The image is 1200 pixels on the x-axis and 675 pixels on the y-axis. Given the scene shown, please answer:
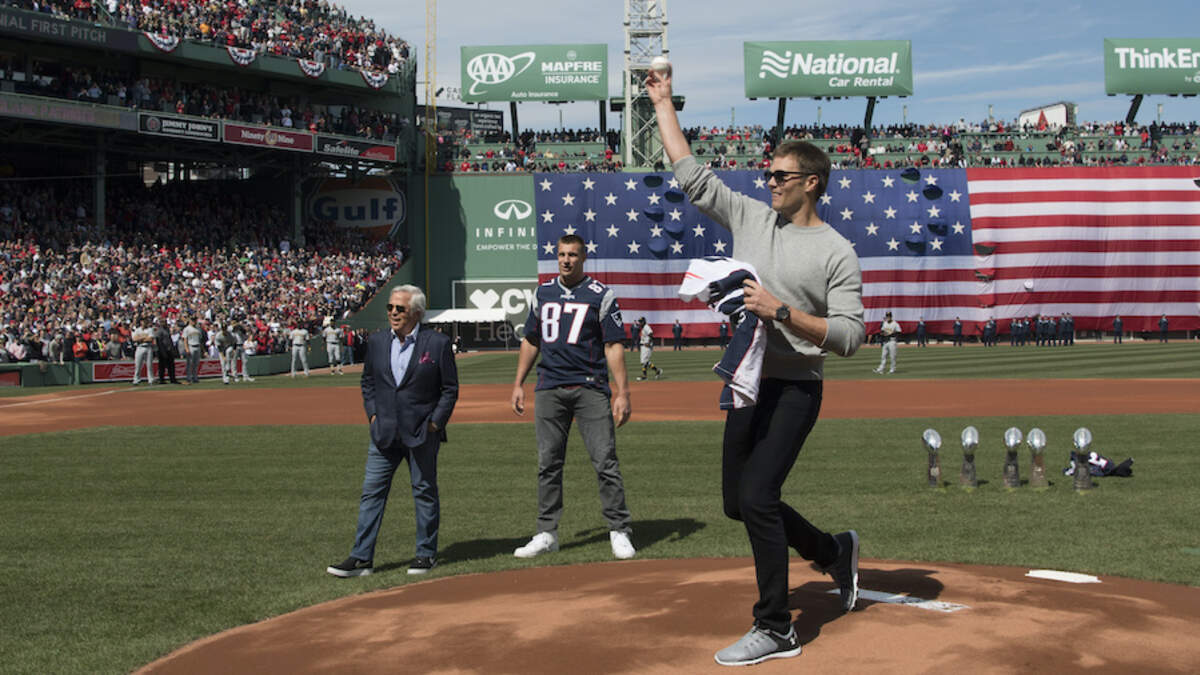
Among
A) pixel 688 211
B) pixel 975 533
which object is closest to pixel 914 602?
pixel 975 533

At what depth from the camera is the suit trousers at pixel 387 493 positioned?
24.1 feet

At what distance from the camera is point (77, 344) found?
99.7 ft

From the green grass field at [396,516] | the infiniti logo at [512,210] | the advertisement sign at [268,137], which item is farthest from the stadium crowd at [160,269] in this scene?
the green grass field at [396,516]

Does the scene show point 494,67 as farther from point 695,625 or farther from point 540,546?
point 695,625

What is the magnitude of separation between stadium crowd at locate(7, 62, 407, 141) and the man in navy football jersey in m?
36.2

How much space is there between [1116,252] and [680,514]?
47942 millimetres

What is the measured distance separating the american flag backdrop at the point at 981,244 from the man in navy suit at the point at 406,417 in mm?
43355

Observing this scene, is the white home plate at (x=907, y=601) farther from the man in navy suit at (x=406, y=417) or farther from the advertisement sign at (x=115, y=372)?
the advertisement sign at (x=115, y=372)

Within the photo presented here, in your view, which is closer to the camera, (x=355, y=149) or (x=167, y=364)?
(x=167, y=364)

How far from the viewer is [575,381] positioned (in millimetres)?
7922

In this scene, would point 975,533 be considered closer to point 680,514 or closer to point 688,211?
point 680,514

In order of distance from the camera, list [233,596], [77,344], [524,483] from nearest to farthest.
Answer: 1. [233,596]
2. [524,483]
3. [77,344]

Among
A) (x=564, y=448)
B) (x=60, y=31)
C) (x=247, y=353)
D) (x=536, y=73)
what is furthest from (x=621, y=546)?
(x=536, y=73)

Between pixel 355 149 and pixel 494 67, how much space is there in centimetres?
1127
